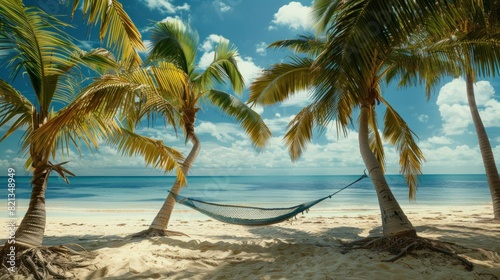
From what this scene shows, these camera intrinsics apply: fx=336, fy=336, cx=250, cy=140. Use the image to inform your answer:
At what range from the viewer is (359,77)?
2.30 meters

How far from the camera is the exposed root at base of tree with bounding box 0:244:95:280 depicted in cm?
241

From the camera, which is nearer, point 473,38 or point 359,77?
point 359,77

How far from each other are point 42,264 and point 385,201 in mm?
2850

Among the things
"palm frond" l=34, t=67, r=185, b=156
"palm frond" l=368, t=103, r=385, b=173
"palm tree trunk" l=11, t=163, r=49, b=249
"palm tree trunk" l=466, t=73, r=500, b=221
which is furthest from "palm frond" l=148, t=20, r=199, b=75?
"palm tree trunk" l=466, t=73, r=500, b=221

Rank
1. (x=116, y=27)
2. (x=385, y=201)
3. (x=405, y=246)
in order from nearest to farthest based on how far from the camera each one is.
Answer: (x=116, y=27), (x=405, y=246), (x=385, y=201)

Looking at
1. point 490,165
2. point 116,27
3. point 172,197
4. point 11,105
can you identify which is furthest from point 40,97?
point 490,165

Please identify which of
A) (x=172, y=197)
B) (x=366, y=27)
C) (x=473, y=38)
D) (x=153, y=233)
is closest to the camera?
(x=366, y=27)

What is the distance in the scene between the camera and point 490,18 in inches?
102

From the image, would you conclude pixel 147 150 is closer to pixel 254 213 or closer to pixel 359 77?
pixel 254 213

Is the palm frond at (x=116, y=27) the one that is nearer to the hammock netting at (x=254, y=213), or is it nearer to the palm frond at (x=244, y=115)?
the hammock netting at (x=254, y=213)

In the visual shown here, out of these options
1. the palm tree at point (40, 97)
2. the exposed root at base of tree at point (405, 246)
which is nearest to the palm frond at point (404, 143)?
the exposed root at base of tree at point (405, 246)

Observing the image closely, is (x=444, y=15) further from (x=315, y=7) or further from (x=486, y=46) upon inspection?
(x=315, y=7)

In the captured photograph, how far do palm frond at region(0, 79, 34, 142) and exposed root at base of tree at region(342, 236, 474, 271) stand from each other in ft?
9.55

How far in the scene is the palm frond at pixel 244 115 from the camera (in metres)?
4.51
